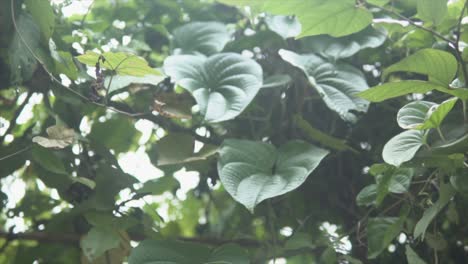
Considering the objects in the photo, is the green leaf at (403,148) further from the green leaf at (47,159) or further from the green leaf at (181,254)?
the green leaf at (47,159)

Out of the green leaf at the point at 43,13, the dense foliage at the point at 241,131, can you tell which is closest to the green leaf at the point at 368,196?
the dense foliage at the point at 241,131

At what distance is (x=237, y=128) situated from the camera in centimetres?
91

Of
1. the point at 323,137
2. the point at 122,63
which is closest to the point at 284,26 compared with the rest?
the point at 323,137

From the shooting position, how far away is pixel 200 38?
3.15 feet

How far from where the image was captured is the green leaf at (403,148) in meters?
0.56

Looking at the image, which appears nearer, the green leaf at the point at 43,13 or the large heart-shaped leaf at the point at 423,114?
the large heart-shaped leaf at the point at 423,114

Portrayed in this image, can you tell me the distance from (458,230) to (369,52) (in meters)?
0.32

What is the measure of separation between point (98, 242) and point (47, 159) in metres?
0.13

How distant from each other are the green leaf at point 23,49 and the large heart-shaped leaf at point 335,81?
350 millimetres

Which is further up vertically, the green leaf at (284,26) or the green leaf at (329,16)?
the green leaf at (329,16)

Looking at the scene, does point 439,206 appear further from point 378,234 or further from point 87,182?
point 87,182

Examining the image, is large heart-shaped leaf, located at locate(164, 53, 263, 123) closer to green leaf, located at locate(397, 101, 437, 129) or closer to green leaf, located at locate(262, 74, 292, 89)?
green leaf, located at locate(262, 74, 292, 89)

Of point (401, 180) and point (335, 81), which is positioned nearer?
point (401, 180)

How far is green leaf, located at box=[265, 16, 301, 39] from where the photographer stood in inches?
34.5
